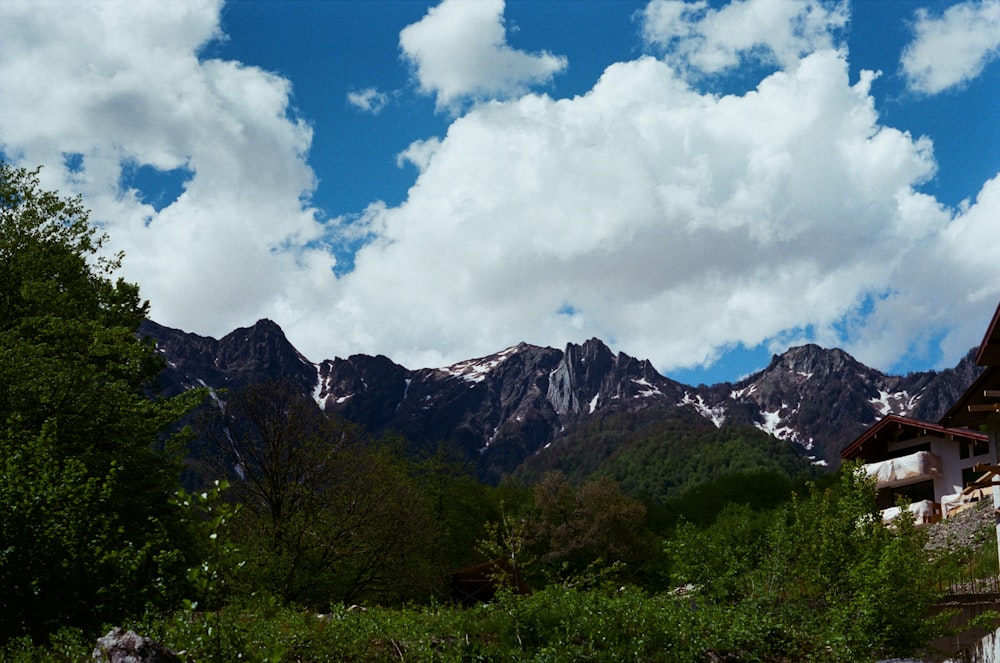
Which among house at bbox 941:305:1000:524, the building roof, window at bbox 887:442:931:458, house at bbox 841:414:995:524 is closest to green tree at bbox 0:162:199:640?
house at bbox 941:305:1000:524

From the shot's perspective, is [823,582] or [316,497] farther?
[316,497]

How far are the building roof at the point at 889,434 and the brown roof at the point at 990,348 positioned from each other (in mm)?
30252

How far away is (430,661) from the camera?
11.8 m

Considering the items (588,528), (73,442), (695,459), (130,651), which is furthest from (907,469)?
(695,459)

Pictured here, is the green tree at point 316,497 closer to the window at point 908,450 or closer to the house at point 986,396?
the house at point 986,396

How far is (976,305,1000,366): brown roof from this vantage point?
58.6ft

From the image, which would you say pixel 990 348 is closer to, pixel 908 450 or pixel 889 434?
pixel 908 450

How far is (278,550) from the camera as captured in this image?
2492 cm

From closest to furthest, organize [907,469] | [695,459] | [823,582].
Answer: [823,582] → [907,469] → [695,459]

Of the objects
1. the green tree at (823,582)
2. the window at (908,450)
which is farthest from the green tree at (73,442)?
the window at (908,450)

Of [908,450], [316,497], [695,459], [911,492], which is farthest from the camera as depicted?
[695,459]

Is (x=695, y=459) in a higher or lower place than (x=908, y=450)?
higher

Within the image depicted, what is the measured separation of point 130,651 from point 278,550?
16.0 m

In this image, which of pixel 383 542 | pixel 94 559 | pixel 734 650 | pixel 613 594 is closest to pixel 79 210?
pixel 383 542
